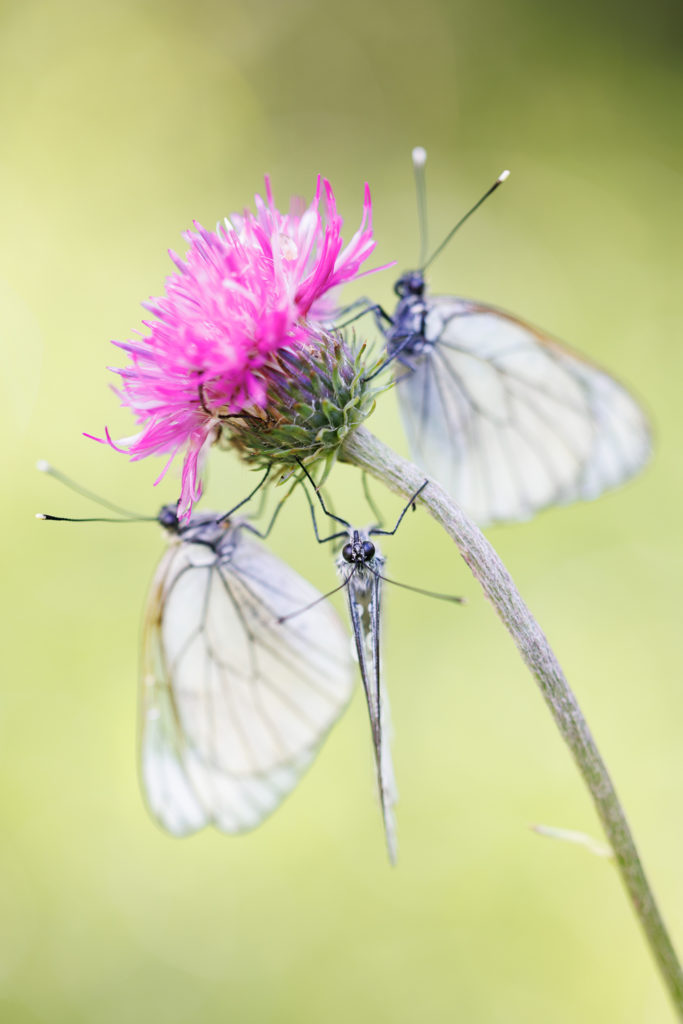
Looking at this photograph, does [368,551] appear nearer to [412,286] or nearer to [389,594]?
[412,286]

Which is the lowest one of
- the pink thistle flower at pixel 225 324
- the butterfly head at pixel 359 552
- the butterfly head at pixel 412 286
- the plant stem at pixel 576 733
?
the plant stem at pixel 576 733

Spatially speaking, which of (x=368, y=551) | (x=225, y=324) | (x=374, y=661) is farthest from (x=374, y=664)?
(x=225, y=324)

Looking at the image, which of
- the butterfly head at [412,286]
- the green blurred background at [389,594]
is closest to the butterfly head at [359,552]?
the butterfly head at [412,286]

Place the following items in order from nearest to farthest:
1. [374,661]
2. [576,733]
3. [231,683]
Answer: [576,733]
[374,661]
[231,683]

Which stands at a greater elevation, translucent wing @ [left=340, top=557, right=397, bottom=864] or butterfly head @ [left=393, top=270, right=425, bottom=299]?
butterfly head @ [left=393, top=270, right=425, bottom=299]

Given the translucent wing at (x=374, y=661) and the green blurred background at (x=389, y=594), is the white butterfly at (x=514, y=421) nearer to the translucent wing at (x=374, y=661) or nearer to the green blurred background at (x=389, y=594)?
the translucent wing at (x=374, y=661)

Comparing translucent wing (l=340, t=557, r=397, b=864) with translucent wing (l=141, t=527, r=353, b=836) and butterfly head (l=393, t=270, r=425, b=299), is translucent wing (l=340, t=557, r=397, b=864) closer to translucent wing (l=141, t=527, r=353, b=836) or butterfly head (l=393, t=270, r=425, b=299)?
translucent wing (l=141, t=527, r=353, b=836)

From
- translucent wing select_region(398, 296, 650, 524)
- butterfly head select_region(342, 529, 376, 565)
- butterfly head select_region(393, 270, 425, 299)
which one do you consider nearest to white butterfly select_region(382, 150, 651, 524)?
translucent wing select_region(398, 296, 650, 524)
